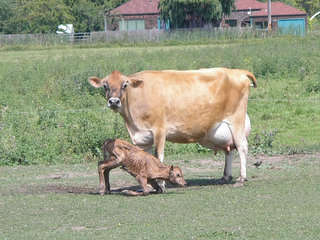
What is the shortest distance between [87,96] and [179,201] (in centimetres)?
1426

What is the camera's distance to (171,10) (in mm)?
66250

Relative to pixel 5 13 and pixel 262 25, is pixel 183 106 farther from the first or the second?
pixel 262 25

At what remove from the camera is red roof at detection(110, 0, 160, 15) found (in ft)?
265

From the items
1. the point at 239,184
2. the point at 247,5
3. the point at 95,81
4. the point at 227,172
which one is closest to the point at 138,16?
the point at 247,5

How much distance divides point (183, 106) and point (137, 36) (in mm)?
47139

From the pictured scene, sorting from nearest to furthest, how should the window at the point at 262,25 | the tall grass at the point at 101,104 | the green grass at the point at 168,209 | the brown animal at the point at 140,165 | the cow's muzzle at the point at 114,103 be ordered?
the green grass at the point at 168,209 < the cow's muzzle at the point at 114,103 < the brown animal at the point at 140,165 < the tall grass at the point at 101,104 < the window at the point at 262,25

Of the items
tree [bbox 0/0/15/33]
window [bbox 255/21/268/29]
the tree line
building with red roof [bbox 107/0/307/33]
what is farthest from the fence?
window [bbox 255/21/268/29]

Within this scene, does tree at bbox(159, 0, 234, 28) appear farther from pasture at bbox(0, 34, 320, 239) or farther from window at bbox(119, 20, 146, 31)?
pasture at bbox(0, 34, 320, 239)

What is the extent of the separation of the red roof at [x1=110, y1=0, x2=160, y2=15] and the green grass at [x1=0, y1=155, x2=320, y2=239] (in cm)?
6770

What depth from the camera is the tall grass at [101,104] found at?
1719cm

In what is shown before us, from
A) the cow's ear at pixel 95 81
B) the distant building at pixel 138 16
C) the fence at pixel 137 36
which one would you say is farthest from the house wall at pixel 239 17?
the cow's ear at pixel 95 81

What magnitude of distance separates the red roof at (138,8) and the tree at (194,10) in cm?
1303

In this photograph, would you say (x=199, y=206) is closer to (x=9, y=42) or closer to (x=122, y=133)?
(x=122, y=133)

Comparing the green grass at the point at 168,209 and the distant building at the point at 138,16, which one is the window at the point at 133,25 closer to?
the distant building at the point at 138,16
